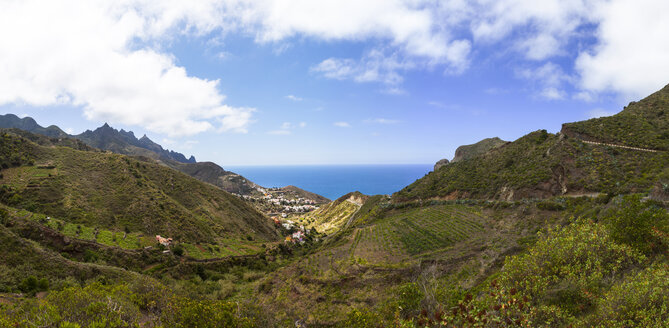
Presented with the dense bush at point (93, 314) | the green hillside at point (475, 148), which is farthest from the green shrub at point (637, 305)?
the green hillside at point (475, 148)

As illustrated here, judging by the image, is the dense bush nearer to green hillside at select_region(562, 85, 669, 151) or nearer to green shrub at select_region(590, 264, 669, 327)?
green shrub at select_region(590, 264, 669, 327)

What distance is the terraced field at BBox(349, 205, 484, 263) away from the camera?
107 ft

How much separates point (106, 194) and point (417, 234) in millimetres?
55400

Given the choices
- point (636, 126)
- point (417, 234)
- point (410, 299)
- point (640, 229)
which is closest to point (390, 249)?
point (417, 234)

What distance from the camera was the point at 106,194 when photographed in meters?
45.1

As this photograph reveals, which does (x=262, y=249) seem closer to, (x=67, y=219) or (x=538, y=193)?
(x=67, y=219)

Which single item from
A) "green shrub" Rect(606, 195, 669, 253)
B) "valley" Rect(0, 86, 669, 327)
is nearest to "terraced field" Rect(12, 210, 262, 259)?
"valley" Rect(0, 86, 669, 327)

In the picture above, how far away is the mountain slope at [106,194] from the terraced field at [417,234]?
102 ft

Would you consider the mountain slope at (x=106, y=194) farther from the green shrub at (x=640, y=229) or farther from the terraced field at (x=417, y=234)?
the green shrub at (x=640, y=229)

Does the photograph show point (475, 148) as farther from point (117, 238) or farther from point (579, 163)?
point (117, 238)

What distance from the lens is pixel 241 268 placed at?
41.9m

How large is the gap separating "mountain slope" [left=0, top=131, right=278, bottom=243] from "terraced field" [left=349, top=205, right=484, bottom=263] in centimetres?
3102

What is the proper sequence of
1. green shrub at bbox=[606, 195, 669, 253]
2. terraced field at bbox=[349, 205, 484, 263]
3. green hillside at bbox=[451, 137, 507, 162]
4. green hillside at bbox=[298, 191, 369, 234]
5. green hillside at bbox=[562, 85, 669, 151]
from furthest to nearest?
green hillside at bbox=[451, 137, 507, 162] < green hillside at bbox=[298, 191, 369, 234] < green hillside at bbox=[562, 85, 669, 151] < terraced field at bbox=[349, 205, 484, 263] < green shrub at bbox=[606, 195, 669, 253]

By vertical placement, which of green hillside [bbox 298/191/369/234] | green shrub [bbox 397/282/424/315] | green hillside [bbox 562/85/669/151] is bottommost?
green hillside [bbox 298/191/369/234]
